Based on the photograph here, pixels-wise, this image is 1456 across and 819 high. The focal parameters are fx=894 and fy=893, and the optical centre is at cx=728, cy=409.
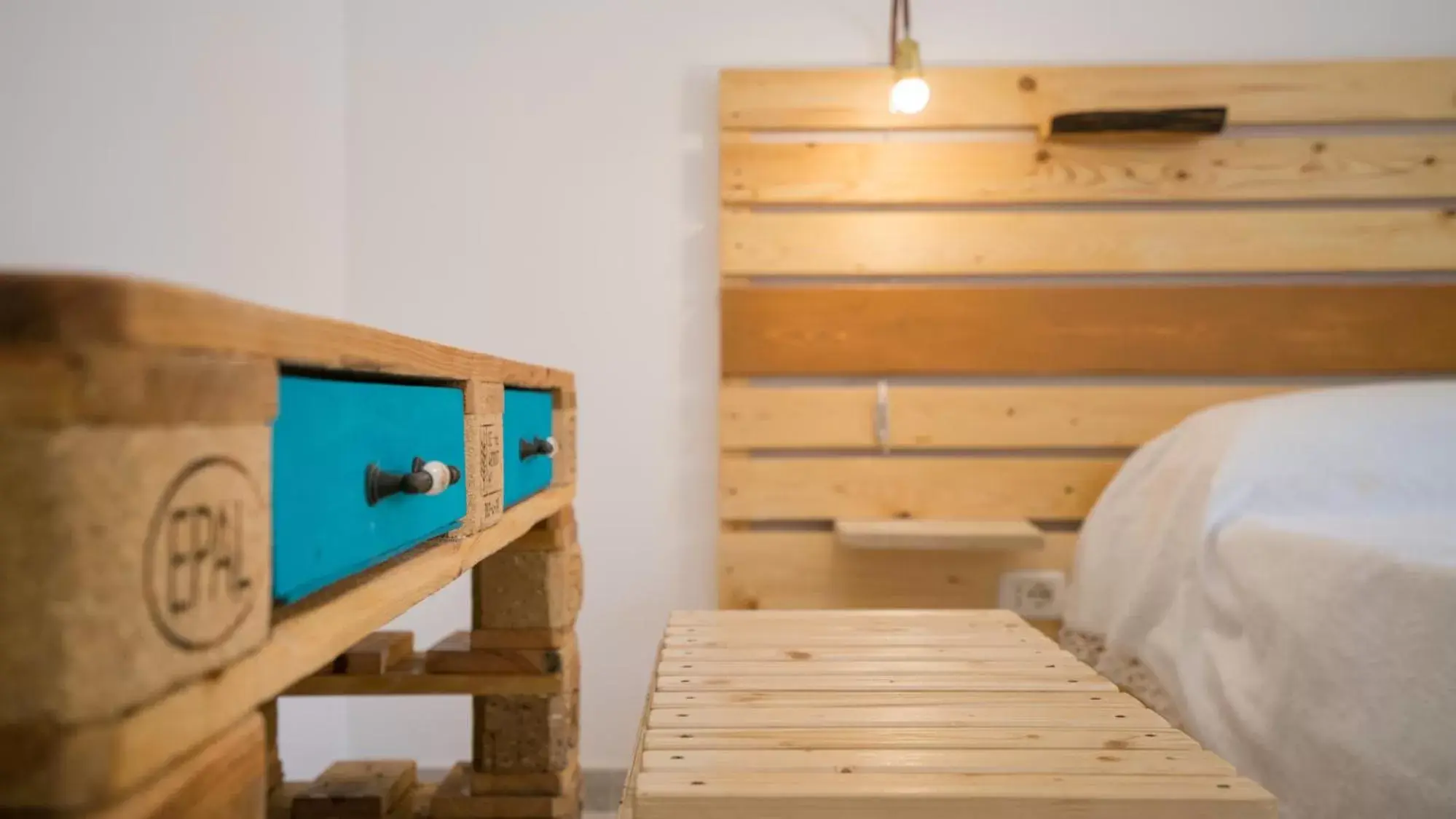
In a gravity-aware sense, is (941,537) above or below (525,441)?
below

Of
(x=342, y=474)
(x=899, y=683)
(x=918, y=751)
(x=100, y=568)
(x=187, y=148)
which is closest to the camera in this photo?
(x=100, y=568)

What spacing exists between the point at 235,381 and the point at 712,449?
1.80 metres

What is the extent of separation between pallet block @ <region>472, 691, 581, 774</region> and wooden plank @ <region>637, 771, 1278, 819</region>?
70 cm

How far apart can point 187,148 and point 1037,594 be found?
203 cm

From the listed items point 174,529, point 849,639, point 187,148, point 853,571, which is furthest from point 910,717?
point 187,148

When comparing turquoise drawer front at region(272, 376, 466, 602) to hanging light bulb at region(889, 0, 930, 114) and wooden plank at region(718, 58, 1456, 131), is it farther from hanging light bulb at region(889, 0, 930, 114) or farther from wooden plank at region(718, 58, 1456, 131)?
wooden plank at region(718, 58, 1456, 131)

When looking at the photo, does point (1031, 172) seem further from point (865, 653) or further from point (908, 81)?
point (865, 653)

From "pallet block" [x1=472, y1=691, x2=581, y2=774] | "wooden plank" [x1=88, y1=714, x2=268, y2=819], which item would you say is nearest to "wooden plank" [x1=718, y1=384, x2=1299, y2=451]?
"pallet block" [x1=472, y1=691, x2=581, y2=774]

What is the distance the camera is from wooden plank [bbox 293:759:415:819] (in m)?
1.49

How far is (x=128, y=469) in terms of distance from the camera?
0.39 metres

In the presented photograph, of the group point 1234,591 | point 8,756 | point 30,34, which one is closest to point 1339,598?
point 1234,591

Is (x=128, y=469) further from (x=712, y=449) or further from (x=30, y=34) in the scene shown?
(x=712, y=449)

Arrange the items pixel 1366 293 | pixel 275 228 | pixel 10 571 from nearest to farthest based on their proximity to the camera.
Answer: pixel 10 571
pixel 275 228
pixel 1366 293

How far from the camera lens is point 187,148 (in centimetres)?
159
